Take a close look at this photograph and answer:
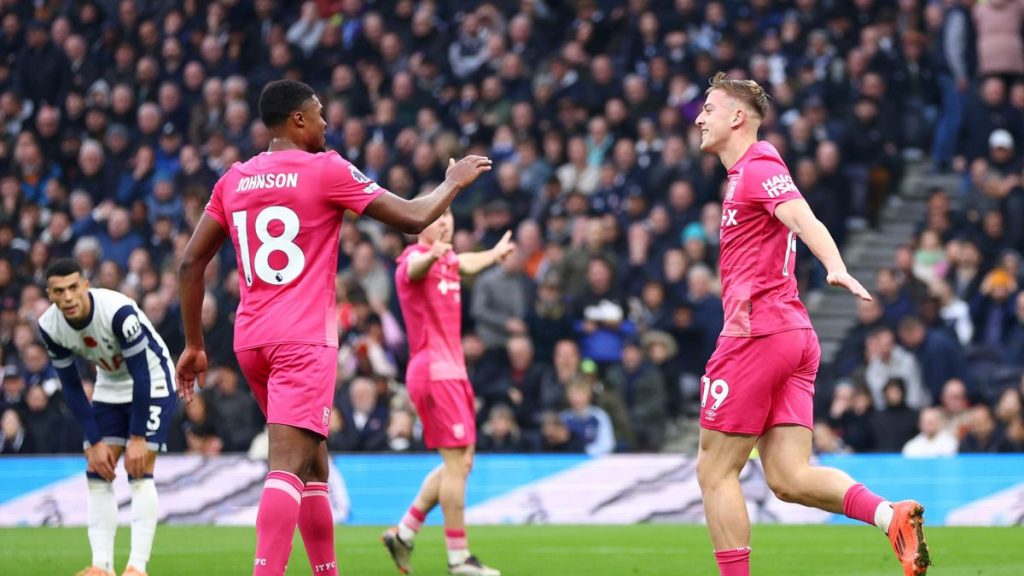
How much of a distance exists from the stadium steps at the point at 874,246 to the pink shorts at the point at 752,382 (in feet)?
38.6

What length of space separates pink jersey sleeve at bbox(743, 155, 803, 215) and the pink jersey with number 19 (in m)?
1.75

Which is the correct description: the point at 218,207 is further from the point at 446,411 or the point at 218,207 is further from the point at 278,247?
the point at 446,411

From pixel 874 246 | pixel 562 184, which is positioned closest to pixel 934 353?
pixel 874 246

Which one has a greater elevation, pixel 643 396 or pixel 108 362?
pixel 108 362

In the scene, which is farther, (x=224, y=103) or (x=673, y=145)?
(x=224, y=103)

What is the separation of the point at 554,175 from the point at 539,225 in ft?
2.75

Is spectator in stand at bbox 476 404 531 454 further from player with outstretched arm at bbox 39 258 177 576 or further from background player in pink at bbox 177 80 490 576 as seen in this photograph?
background player in pink at bbox 177 80 490 576

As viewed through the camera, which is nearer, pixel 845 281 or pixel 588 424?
pixel 845 281

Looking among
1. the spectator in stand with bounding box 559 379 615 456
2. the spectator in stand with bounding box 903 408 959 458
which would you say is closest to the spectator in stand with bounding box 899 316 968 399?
the spectator in stand with bounding box 903 408 959 458

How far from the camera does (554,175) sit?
67.7 ft

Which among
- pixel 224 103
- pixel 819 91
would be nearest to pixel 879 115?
pixel 819 91

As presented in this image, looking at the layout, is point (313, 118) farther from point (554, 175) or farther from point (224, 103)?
point (224, 103)

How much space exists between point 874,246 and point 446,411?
9949 millimetres

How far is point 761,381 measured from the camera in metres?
7.47
